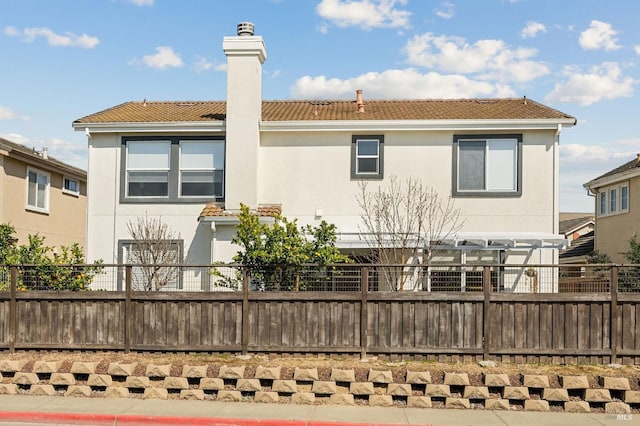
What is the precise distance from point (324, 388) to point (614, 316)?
5.38 m

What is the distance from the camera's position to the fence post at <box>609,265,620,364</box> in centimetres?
1138

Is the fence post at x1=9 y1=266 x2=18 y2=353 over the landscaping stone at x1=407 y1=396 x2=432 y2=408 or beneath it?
over

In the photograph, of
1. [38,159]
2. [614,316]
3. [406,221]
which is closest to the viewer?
Answer: [614,316]

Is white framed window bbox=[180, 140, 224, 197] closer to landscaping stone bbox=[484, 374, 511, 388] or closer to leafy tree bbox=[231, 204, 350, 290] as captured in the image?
leafy tree bbox=[231, 204, 350, 290]

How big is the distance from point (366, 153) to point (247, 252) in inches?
227

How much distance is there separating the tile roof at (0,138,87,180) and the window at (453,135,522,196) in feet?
46.3

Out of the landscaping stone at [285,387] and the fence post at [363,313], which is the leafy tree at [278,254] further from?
the landscaping stone at [285,387]

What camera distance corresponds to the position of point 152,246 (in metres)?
16.3

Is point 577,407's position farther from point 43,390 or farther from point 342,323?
point 43,390

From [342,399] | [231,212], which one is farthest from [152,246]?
[342,399]

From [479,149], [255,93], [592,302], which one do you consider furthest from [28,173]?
[592,302]

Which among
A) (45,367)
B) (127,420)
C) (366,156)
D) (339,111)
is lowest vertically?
(127,420)

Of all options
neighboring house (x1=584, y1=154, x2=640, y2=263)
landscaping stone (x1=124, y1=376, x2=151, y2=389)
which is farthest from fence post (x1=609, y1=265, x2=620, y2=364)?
neighboring house (x1=584, y1=154, x2=640, y2=263)

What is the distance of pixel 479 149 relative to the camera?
16828 mm
